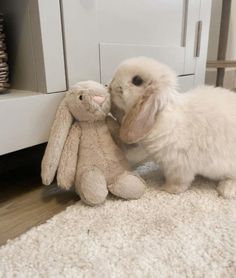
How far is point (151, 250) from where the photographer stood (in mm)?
610

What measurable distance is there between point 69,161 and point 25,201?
0.65ft

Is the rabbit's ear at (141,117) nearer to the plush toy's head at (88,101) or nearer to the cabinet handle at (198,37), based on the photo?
the plush toy's head at (88,101)

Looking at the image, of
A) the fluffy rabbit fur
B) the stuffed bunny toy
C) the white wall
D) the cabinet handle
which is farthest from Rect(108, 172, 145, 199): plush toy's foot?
the white wall

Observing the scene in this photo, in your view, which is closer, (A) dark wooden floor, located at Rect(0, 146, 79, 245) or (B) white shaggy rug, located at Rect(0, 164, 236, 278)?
(B) white shaggy rug, located at Rect(0, 164, 236, 278)

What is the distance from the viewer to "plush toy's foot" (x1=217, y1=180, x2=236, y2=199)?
0.84 metres

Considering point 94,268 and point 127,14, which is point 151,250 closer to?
point 94,268

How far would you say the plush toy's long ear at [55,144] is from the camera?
0.80m

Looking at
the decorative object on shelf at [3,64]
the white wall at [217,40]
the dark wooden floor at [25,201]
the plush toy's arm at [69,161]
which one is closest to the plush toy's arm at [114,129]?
the plush toy's arm at [69,161]

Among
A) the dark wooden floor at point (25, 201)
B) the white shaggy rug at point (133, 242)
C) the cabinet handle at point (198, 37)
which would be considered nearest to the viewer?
the white shaggy rug at point (133, 242)

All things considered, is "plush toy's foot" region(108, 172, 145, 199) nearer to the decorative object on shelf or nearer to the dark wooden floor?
the dark wooden floor

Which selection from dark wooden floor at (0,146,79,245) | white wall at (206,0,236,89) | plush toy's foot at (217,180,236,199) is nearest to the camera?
dark wooden floor at (0,146,79,245)

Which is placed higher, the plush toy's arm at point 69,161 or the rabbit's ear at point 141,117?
the rabbit's ear at point 141,117

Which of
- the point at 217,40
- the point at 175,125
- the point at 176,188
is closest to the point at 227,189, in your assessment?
the point at 176,188

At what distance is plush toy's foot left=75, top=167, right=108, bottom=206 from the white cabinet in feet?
0.59
